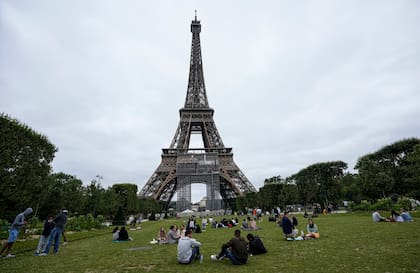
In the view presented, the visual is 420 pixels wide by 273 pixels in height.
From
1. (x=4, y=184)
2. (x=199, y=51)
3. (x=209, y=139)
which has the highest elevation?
(x=199, y=51)

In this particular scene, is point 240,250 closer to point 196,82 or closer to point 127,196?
point 127,196

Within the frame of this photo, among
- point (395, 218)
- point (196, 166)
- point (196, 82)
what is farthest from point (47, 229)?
point (196, 82)

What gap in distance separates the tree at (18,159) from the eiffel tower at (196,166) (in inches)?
1083

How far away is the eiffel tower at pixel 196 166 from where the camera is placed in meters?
49.2

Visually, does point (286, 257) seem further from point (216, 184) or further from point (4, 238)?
point (216, 184)

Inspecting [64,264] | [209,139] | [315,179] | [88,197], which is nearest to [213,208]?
[209,139]

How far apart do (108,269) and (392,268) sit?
693 centimetres

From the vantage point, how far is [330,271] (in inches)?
215

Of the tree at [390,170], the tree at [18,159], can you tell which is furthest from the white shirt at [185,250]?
the tree at [390,170]

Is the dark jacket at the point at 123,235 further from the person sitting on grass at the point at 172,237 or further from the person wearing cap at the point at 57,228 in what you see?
the person wearing cap at the point at 57,228

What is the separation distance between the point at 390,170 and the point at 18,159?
37.2 meters

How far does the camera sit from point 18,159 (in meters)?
17.5

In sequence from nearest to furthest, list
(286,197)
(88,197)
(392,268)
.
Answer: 1. (392,268)
2. (88,197)
3. (286,197)

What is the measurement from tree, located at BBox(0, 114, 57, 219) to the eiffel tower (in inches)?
1083
